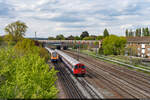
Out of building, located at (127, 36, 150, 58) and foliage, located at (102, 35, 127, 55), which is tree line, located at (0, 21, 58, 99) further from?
building, located at (127, 36, 150, 58)

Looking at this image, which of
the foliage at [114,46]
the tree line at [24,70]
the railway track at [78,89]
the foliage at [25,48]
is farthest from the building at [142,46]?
the foliage at [25,48]

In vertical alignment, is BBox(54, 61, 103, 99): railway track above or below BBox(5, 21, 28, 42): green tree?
below

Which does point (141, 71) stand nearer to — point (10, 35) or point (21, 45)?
point (21, 45)

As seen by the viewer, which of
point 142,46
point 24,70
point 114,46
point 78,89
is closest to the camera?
point 24,70

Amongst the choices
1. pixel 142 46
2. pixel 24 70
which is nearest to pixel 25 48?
pixel 24 70

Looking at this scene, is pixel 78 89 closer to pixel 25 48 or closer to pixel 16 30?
pixel 25 48

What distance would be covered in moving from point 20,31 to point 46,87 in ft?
194

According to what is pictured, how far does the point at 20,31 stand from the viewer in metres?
69.6

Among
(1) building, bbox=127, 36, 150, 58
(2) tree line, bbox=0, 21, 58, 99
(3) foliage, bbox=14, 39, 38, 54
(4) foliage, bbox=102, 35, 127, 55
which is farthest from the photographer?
(1) building, bbox=127, 36, 150, 58

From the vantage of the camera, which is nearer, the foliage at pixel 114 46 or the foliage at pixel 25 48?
the foliage at pixel 25 48

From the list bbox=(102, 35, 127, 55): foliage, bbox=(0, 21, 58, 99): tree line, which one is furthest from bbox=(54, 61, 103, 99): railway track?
bbox=(102, 35, 127, 55): foliage

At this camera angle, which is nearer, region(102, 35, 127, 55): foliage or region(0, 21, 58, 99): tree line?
region(0, 21, 58, 99): tree line

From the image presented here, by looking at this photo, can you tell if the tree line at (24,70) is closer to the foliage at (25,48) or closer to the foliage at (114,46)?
the foliage at (25,48)

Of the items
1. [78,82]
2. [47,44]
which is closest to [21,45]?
[78,82]
